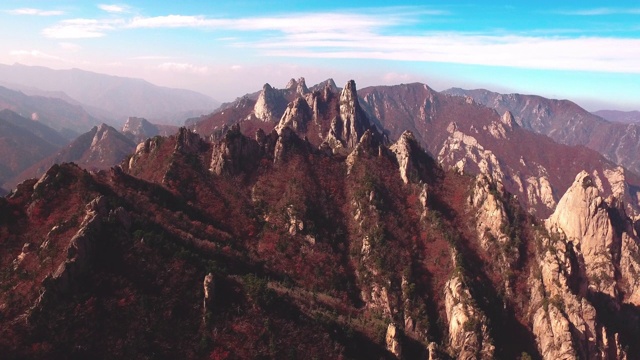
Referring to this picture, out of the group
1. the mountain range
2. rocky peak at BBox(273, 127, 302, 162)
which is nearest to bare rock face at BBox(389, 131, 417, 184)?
the mountain range

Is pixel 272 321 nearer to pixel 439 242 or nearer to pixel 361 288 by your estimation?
pixel 361 288

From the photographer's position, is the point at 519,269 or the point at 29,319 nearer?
the point at 29,319

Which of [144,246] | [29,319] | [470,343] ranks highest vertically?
[144,246]

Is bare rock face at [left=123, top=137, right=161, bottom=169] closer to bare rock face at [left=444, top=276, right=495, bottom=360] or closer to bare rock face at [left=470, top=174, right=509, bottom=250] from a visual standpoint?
bare rock face at [left=444, top=276, right=495, bottom=360]

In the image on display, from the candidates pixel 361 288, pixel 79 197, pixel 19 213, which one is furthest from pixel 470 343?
pixel 19 213

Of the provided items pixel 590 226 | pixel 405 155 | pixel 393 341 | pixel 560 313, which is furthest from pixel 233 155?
pixel 590 226

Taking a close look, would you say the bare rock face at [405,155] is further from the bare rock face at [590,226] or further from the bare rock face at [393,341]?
the bare rock face at [393,341]

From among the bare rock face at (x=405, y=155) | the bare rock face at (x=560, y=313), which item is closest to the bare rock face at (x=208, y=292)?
the bare rock face at (x=560, y=313)
